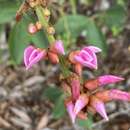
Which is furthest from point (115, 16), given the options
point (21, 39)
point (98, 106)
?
point (98, 106)

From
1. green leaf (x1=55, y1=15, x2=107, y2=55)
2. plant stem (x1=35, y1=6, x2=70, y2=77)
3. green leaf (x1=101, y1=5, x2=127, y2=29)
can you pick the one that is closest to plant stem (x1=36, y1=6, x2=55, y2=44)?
plant stem (x1=35, y1=6, x2=70, y2=77)

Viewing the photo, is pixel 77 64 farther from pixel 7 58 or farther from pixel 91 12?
pixel 91 12

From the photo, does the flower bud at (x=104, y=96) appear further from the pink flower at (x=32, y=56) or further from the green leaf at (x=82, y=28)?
the green leaf at (x=82, y=28)

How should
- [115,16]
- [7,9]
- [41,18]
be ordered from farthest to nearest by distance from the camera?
[115,16]
[7,9]
[41,18]

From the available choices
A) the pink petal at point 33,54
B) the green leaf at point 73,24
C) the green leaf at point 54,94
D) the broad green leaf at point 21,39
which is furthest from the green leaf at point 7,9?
the pink petal at point 33,54

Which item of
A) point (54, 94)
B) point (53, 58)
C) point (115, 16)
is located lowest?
point (54, 94)

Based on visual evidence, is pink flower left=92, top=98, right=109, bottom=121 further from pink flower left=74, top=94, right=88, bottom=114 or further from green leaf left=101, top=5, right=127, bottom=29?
green leaf left=101, top=5, right=127, bottom=29

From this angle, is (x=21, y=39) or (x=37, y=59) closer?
(x=37, y=59)

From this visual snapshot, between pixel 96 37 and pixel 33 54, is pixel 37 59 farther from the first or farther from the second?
pixel 96 37
